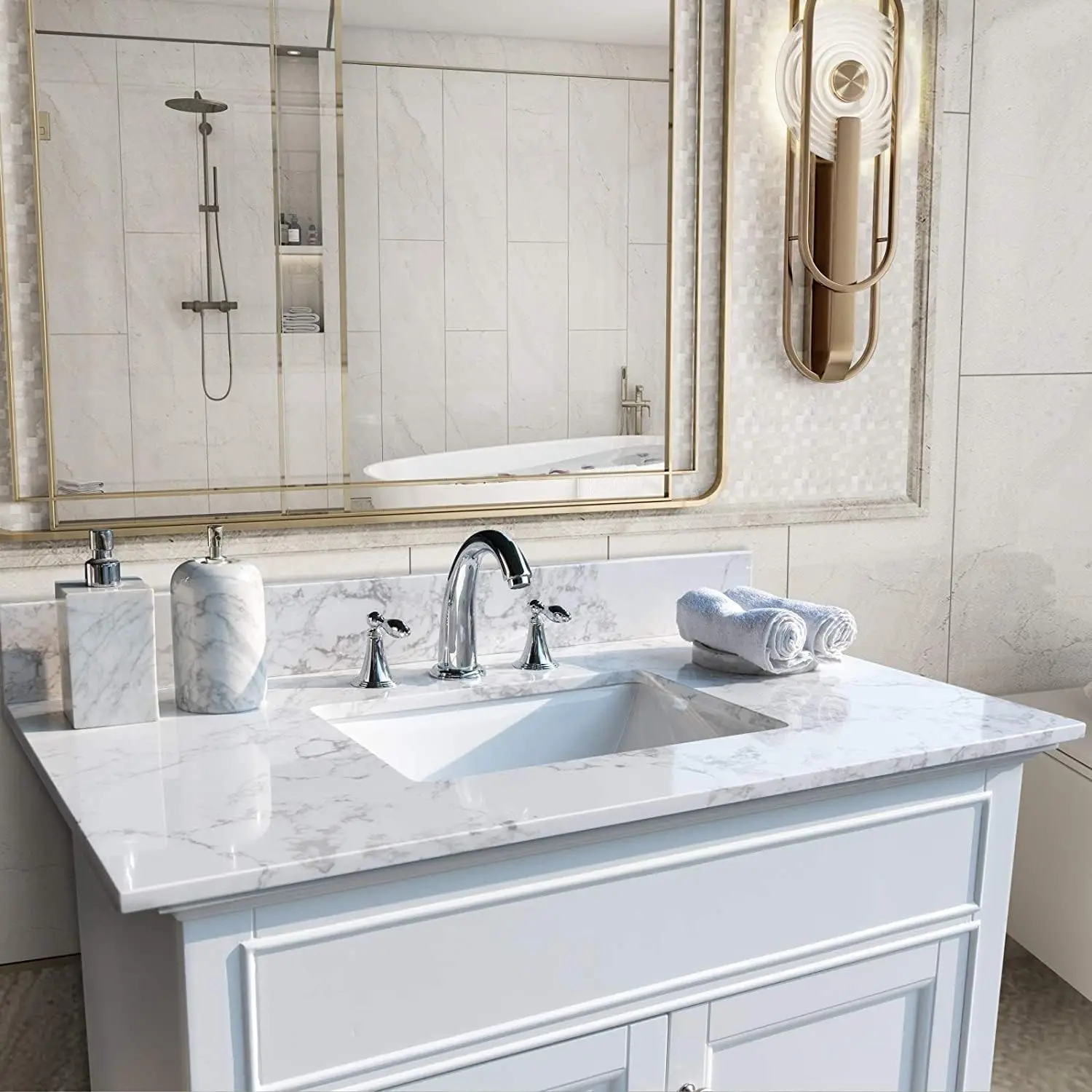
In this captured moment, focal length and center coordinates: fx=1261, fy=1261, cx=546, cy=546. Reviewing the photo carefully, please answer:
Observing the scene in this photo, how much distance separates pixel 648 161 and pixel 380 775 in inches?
38.2

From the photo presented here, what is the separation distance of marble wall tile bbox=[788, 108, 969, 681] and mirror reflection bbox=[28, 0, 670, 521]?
13.3 inches

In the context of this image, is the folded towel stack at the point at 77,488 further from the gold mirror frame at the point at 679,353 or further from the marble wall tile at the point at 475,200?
the marble wall tile at the point at 475,200

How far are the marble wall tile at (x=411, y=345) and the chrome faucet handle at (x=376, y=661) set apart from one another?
23 cm

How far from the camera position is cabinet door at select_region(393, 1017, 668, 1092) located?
1.14 m

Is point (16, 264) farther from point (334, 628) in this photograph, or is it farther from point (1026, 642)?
point (1026, 642)

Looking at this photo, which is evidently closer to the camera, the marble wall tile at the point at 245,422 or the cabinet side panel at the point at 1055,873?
the marble wall tile at the point at 245,422

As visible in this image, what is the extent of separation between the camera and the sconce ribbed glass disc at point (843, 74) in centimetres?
180

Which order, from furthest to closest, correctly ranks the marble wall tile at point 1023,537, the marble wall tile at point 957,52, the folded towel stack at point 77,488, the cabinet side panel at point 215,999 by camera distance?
the marble wall tile at point 1023,537, the marble wall tile at point 957,52, the folded towel stack at point 77,488, the cabinet side panel at point 215,999

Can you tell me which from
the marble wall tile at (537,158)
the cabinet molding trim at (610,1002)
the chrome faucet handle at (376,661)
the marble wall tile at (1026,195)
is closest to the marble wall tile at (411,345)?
the marble wall tile at (537,158)

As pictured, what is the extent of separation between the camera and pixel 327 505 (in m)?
1.63

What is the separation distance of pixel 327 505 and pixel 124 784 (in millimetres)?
536

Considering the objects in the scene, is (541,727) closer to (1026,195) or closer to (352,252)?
(352,252)

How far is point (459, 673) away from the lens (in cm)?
158

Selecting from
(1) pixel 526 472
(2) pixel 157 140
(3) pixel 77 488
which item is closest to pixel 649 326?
(1) pixel 526 472
